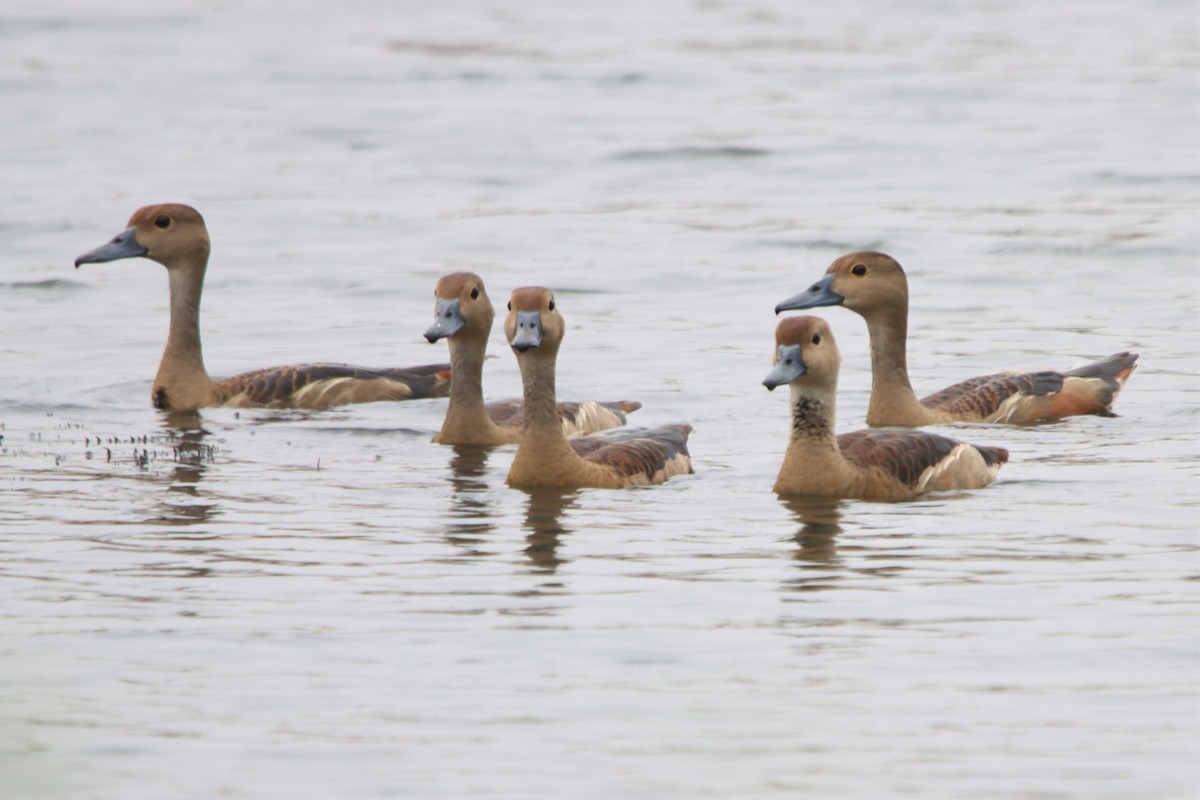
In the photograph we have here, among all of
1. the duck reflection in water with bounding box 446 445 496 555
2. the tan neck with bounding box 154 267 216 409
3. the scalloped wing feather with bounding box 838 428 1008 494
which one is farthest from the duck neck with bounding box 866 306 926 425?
the tan neck with bounding box 154 267 216 409

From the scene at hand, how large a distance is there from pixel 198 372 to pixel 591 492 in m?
5.53

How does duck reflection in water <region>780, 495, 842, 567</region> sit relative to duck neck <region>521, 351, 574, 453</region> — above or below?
below

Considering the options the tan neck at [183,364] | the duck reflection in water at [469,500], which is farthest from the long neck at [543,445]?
the tan neck at [183,364]

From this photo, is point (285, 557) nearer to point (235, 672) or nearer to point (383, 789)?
point (235, 672)

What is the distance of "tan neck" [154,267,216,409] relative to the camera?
58.8 feet

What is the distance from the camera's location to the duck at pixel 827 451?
525 inches

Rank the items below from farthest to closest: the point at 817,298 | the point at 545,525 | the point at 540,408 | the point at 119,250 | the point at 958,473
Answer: the point at 119,250 → the point at 817,298 → the point at 958,473 → the point at 540,408 → the point at 545,525

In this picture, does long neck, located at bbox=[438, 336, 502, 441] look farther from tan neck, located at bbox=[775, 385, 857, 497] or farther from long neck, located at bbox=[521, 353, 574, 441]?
tan neck, located at bbox=[775, 385, 857, 497]

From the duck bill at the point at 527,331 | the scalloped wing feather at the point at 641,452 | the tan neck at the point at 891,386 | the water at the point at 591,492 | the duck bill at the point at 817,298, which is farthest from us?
the tan neck at the point at 891,386

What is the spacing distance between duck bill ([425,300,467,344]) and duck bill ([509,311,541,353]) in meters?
1.66

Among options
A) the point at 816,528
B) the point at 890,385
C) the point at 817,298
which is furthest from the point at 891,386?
the point at 816,528

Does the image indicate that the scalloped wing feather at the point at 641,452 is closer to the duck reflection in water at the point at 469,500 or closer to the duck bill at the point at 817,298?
the duck reflection in water at the point at 469,500

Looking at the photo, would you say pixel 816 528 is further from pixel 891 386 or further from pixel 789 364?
pixel 891 386

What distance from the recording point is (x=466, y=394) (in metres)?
16.0
